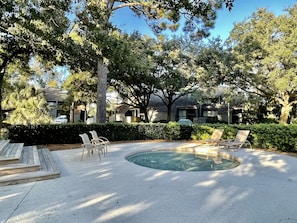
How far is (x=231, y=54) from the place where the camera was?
1647 centimetres

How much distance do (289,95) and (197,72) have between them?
7215 millimetres

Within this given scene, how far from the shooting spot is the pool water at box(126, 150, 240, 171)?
8.07m

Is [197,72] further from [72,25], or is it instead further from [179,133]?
[72,25]

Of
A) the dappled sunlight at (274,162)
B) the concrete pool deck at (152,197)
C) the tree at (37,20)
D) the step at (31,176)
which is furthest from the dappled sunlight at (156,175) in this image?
the tree at (37,20)

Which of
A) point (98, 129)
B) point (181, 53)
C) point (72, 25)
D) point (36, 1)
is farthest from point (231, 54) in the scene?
point (36, 1)

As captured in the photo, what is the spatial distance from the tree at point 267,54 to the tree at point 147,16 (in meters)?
5.95

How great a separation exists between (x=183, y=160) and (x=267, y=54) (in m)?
11.0

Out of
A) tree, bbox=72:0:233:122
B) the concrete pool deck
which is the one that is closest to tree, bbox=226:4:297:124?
tree, bbox=72:0:233:122

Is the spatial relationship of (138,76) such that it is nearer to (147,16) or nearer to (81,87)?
(81,87)

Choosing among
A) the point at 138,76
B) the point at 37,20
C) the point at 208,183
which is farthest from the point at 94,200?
the point at 138,76

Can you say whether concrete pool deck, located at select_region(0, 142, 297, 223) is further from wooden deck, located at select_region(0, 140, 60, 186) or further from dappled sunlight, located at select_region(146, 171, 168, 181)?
wooden deck, located at select_region(0, 140, 60, 186)

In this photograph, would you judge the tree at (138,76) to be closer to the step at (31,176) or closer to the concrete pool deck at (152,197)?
the step at (31,176)

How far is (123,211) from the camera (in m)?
3.79

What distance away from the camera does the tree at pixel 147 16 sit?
6.78 m
